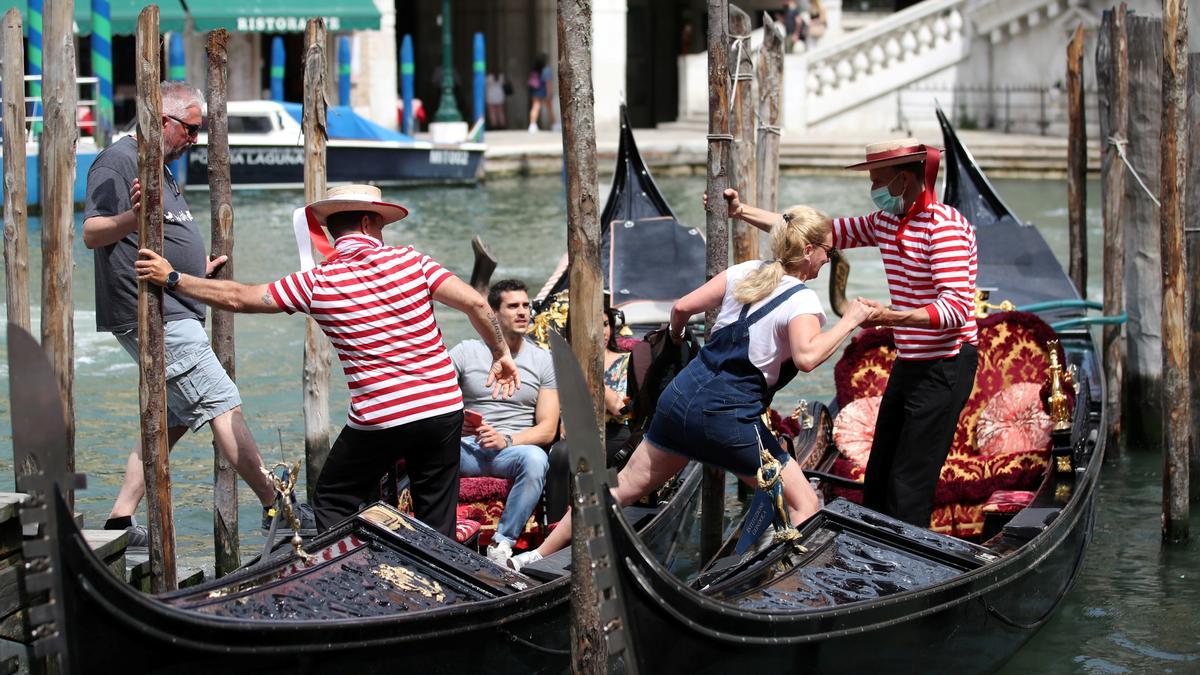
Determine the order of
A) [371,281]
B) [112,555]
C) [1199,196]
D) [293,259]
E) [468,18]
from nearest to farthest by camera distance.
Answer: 1. [371,281]
2. [112,555]
3. [1199,196]
4. [293,259]
5. [468,18]

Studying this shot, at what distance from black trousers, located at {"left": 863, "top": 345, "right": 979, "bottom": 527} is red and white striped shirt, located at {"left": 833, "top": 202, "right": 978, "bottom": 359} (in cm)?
3

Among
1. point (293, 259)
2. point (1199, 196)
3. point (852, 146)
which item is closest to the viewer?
point (1199, 196)

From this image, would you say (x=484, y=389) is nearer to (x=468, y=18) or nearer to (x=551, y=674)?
(x=551, y=674)

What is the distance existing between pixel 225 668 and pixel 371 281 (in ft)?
2.28

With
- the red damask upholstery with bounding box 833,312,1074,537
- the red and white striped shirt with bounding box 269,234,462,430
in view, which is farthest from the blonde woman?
the red damask upholstery with bounding box 833,312,1074,537

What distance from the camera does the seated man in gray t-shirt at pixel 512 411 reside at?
334 cm

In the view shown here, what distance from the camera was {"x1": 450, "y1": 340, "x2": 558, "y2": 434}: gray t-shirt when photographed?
11.5 feet

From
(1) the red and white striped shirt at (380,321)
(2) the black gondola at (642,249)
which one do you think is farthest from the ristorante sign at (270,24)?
(1) the red and white striped shirt at (380,321)

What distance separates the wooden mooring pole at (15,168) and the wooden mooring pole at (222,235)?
36cm

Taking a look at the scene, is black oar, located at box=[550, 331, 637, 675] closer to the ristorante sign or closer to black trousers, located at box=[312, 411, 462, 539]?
black trousers, located at box=[312, 411, 462, 539]

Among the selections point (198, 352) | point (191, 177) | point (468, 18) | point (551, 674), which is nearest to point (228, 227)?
point (198, 352)

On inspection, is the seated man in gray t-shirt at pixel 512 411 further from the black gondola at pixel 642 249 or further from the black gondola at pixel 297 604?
the black gondola at pixel 642 249

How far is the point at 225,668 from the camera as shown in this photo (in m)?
2.36

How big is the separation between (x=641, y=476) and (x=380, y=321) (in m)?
0.54
